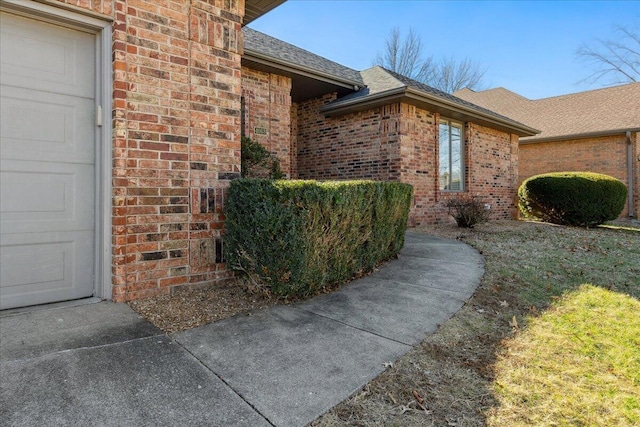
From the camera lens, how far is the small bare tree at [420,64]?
24641 mm

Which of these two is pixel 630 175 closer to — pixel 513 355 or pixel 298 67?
pixel 298 67

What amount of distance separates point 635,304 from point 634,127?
43.2 feet

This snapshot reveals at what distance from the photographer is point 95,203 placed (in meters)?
3.27

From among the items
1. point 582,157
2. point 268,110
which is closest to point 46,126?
point 268,110

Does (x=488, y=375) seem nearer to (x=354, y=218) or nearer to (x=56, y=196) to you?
(x=354, y=218)

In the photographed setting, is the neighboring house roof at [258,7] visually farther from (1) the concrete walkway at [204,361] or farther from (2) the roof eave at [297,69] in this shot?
(1) the concrete walkway at [204,361]

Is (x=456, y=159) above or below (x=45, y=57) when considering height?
above

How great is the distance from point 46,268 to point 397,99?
7.46 metres

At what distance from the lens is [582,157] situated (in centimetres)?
1423

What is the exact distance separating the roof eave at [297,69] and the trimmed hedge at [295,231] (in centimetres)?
472

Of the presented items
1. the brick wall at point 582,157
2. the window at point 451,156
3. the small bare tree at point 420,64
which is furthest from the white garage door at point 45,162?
the small bare tree at point 420,64

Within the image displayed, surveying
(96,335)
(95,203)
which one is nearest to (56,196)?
(95,203)

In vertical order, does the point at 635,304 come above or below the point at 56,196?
below

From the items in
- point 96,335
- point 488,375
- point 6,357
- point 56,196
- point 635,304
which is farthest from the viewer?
point 635,304
